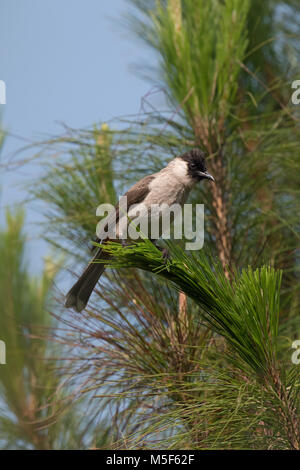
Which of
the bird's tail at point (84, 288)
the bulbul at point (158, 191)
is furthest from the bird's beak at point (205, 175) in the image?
the bird's tail at point (84, 288)

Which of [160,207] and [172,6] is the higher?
[172,6]

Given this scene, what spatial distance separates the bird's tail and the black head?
0.51 m

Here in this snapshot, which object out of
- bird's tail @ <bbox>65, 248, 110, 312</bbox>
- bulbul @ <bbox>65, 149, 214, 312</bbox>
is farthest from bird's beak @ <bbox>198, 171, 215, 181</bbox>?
bird's tail @ <bbox>65, 248, 110, 312</bbox>

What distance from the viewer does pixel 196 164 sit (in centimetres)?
245

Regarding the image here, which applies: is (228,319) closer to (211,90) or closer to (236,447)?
(236,447)

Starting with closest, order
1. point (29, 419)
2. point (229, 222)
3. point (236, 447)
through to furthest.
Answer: point (236, 447) → point (229, 222) → point (29, 419)

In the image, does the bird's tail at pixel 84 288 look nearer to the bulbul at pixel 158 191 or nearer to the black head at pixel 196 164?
the bulbul at pixel 158 191

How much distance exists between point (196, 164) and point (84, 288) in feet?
2.12

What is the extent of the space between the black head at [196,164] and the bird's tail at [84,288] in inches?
20.2

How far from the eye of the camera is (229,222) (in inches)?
101

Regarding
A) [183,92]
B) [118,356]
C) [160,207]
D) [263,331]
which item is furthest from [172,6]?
[263,331]

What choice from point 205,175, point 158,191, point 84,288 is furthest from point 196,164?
point 84,288

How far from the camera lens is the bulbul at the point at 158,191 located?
242cm

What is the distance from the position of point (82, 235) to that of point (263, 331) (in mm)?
1308
